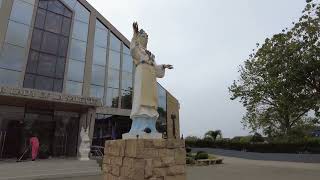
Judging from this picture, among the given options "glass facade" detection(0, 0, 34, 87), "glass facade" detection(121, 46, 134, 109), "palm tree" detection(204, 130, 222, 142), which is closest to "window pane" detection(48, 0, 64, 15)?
"glass facade" detection(0, 0, 34, 87)

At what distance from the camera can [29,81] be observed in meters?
20.9

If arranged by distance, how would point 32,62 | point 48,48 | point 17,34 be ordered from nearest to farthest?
point 17,34
point 32,62
point 48,48

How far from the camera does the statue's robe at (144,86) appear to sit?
8.38m

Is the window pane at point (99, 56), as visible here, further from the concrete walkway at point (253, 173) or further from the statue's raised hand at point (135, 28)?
the statue's raised hand at point (135, 28)

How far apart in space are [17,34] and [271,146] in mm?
23920

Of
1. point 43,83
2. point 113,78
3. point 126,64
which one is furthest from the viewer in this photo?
point 126,64

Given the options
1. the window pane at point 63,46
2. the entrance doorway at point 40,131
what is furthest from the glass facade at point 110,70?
the entrance doorway at point 40,131

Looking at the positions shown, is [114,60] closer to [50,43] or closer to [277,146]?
[50,43]

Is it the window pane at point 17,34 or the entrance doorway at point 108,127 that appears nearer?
the window pane at point 17,34

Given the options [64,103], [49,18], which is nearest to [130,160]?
[64,103]

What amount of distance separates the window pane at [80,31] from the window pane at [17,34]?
3.86 meters

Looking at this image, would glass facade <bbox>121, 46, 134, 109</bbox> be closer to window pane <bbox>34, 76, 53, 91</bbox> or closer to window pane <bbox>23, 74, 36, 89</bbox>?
window pane <bbox>34, 76, 53, 91</bbox>

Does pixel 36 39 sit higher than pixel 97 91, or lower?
higher

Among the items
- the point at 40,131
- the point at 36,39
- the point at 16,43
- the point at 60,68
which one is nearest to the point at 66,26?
the point at 36,39
